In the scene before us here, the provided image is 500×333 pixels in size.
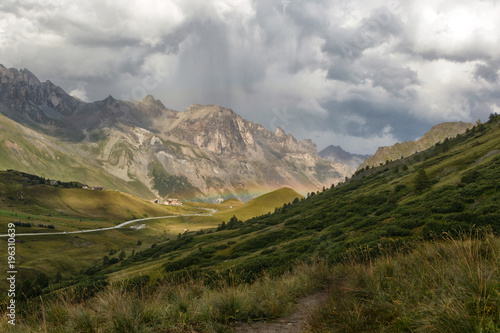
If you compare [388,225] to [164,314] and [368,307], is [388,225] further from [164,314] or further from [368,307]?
[164,314]

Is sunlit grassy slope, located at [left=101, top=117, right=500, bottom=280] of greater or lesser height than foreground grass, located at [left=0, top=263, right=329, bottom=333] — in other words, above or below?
below

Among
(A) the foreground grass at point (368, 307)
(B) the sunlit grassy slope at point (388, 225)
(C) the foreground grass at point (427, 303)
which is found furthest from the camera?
(B) the sunlit grassy slope at point (388, 225)

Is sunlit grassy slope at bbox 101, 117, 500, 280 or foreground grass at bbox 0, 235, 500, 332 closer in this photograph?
foreground grass at bbox 0, 235, 500, 332

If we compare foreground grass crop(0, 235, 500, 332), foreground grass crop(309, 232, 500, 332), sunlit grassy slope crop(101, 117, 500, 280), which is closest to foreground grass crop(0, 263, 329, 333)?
foreground grass crop(0, 235, 500, 332)

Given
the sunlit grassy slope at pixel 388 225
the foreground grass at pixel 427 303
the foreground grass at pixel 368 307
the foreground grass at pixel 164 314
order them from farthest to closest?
the sunlit grassy slope at pixel 388 225
the foreground grass at pixel 164 314
the foreground grass at pixel 368 307
the foreground grass at pixel 427 303

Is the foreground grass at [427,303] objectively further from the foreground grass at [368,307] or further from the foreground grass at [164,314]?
the foreground grass at [164,314]

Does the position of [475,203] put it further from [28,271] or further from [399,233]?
[28,271]

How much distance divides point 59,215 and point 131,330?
22371 centimetres

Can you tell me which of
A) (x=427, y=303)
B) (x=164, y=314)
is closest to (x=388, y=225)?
(x=427, y=303)

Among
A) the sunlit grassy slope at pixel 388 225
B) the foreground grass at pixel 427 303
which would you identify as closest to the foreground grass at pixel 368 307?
the foreground grass at pixel 427 303

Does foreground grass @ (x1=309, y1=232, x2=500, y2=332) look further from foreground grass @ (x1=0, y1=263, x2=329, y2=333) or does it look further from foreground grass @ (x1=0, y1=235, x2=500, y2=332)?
foreground grass @ (x1=0, y1=263, x2=329, y2=333)

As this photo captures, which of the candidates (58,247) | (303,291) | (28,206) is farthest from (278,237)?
(28,206)

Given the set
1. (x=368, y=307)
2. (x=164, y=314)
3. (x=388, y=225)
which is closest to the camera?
(x=368, y=307)

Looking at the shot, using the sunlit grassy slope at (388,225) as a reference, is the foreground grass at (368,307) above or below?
above
